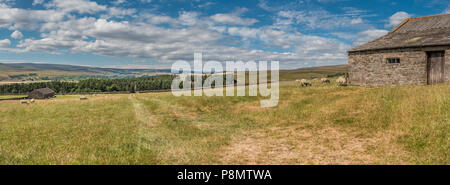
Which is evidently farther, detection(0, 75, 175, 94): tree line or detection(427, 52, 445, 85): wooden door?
detection(0, 75, 175, 94): tree line

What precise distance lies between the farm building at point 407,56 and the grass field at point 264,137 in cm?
973

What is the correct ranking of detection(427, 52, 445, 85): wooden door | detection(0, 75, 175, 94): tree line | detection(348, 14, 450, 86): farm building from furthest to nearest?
detection(0, 75, 175, 94): tree line
detection(348, 14, 450, 86): farm building
detection(427, 52, 445, 85): wooden door

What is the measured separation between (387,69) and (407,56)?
214cm

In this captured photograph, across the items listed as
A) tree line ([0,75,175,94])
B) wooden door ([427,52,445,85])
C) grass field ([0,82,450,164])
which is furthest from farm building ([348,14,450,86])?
tree line ([0,75,175,94])

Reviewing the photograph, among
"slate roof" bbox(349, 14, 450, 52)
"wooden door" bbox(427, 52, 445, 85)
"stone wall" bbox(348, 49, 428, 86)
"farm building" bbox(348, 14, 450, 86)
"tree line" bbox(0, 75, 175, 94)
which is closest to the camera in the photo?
"wooden door" bbox(427, 52, 445, 85)

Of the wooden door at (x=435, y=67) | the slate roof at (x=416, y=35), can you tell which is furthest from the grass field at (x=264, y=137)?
the slate roof at (x=416, y=35)

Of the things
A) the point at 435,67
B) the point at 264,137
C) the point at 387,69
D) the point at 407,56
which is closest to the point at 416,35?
the point at 407,56

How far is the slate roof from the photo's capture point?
22656 millimetres

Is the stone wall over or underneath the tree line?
over

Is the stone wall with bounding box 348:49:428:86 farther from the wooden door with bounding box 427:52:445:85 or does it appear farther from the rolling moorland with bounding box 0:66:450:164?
the rolling moorland with bounding box 0:66:450:164

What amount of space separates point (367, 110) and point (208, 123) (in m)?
9.79

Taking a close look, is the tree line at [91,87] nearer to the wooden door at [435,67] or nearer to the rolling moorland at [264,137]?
the rolling moorland at [264,137]
